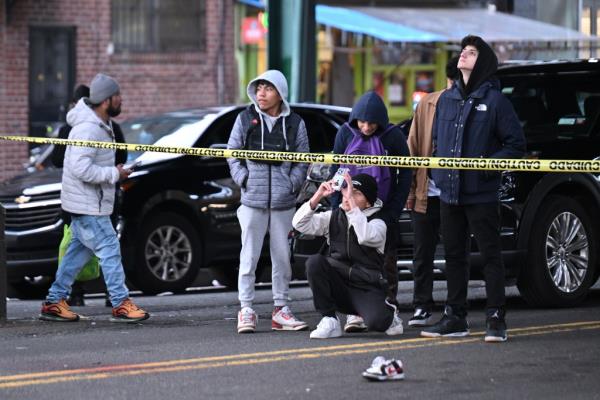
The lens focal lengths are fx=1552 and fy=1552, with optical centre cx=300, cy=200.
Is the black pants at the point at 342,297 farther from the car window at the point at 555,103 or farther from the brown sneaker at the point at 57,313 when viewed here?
the car window at the point at 555,103

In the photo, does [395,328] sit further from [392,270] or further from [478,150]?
[478,150]

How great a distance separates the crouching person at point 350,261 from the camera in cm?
994

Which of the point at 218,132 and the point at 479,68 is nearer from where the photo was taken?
the point at 479,68

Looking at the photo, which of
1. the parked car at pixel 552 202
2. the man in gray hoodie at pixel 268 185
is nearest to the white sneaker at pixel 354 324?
the man in gray hoodie at pixel 268 185

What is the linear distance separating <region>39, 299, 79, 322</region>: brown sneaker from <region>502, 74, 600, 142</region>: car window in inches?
151

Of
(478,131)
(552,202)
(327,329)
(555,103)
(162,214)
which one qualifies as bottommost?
(327,329)

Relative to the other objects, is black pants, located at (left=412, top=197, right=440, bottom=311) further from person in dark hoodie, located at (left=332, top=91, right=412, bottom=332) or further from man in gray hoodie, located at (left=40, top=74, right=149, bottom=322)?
man in gray hoodie, located at (left=40, top=74, right=149, bottom=322)

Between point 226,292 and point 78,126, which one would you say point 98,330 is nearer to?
point 78,126

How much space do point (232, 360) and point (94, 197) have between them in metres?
2.39

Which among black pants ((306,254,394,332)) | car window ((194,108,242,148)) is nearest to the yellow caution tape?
black pants ((306,254,394,332))

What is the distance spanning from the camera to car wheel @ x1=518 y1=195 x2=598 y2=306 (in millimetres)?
11617

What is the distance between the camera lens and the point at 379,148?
10.2 metres

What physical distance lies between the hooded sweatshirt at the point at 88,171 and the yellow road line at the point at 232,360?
7.22ft

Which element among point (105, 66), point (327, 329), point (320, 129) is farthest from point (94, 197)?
point (105, 66)
